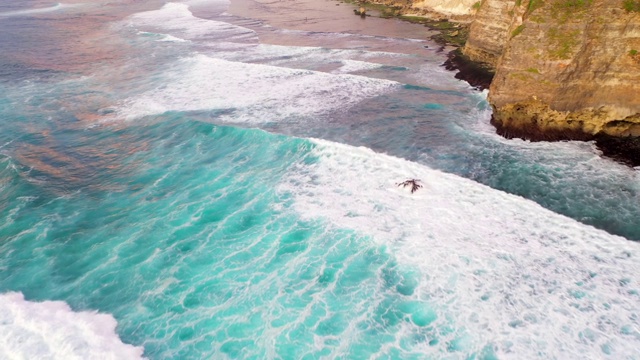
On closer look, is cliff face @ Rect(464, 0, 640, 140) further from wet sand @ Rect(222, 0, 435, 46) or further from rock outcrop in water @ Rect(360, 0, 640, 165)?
wet sand @ Rect(222, 0, 435, 46)

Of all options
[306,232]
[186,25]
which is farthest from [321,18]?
[306,232]

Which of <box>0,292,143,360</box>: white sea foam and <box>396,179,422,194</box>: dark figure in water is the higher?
<box>396,179,422,194</box>: dark figure in water

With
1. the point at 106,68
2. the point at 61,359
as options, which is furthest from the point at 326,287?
the point at 106,68

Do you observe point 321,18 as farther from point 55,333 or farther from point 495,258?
point 55,333

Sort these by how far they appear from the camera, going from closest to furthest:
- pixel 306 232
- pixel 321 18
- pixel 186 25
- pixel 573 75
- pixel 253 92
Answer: pixel 306 232, pixel 573 75, pixel 253 92, pixel 186 25, pixel 321 18

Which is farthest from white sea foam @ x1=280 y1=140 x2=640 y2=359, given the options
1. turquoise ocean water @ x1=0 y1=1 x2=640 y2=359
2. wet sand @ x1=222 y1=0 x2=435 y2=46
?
wet sand @ x1=222 y1=0 x2=435 y2=46

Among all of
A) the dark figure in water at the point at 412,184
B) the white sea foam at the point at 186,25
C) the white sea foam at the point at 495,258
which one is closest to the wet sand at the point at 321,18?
the white sea foam at the point at 186,25
